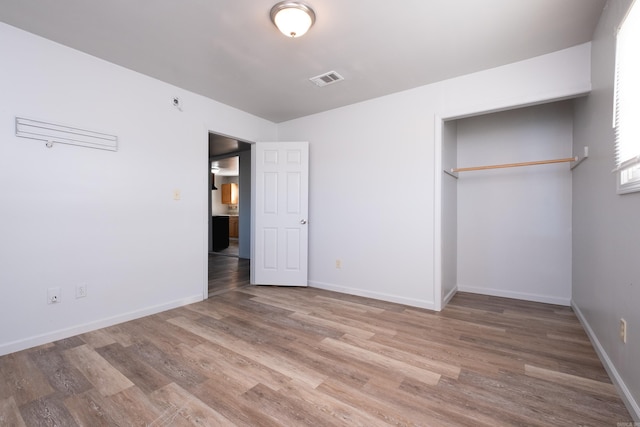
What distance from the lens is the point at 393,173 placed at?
135 inches

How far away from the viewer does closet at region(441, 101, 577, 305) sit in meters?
3.28

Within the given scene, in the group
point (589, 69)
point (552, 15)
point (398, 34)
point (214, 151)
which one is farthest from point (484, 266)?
point (214, 151)

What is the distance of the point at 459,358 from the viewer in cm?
209

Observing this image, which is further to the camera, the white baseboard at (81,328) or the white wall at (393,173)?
the white wall at (393,173)

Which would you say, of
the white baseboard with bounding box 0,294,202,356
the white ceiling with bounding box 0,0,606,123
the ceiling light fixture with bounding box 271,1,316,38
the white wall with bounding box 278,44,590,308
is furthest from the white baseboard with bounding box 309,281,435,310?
the ceiling light fixture with bounding box 271,1,316,38

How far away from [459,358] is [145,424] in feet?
6.63

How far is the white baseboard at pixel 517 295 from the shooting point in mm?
3268

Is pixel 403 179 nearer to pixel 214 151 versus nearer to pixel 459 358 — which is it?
pixel 459 358

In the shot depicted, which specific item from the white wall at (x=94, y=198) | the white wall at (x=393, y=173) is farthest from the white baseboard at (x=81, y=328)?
the white wall at (x=393, y=173)

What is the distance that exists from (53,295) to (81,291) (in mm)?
186

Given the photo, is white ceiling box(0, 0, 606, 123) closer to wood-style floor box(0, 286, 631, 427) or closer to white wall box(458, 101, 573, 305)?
white wall box(458, 101, 573, 305)

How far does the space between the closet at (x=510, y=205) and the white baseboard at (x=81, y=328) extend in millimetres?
3107

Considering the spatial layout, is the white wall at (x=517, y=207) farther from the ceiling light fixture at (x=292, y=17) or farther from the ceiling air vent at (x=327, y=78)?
the ceiling light fixture at (x=292, y=17)

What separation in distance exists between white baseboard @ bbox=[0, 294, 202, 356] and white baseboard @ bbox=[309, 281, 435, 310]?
174cm
